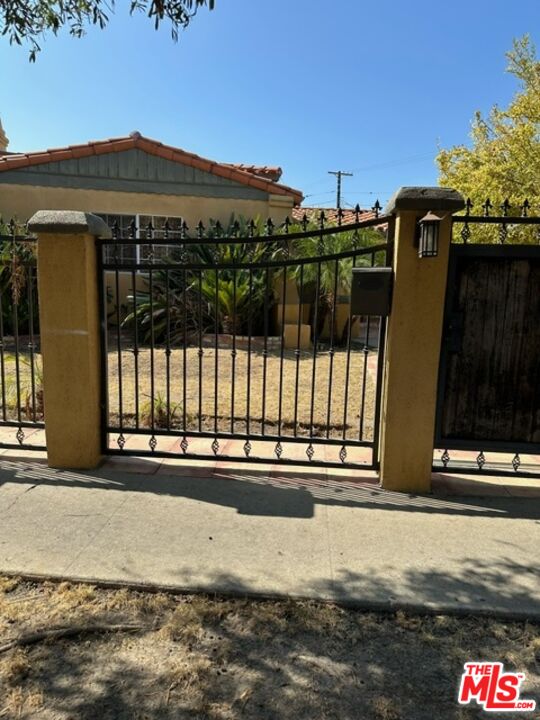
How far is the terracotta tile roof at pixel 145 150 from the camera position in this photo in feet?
38.8

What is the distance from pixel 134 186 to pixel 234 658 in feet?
39.1

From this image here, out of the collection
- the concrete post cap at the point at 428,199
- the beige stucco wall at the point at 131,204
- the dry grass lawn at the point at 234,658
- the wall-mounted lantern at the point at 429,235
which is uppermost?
the beige stucco wall at the point at 131,204

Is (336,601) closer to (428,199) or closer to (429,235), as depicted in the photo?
(429,235)

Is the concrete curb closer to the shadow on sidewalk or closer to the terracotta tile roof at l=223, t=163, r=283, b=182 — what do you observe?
the shadow on sidewalk

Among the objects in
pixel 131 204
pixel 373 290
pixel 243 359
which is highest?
pixel 131 204

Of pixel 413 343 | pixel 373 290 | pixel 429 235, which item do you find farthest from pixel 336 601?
pixel 429 235

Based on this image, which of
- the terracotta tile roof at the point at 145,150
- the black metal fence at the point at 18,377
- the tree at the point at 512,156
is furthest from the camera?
the terracotta tile roof at the point at 145,150

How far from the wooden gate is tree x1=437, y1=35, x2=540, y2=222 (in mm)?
4300

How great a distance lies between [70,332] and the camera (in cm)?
394

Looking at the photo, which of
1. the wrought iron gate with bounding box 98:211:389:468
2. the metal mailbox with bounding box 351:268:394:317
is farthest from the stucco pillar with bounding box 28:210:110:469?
the metal mailbox with bounding box 351:268:394:317

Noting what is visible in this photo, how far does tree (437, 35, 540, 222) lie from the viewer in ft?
25.8

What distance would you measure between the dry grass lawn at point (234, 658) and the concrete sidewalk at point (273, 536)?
0.42 feet

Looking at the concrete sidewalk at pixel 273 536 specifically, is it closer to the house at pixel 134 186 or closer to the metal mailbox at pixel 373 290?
the metal mailbox at pixel 373 290

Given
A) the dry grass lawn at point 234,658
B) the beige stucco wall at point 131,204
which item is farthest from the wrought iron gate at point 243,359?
the dry grass lawn at point 234,658
